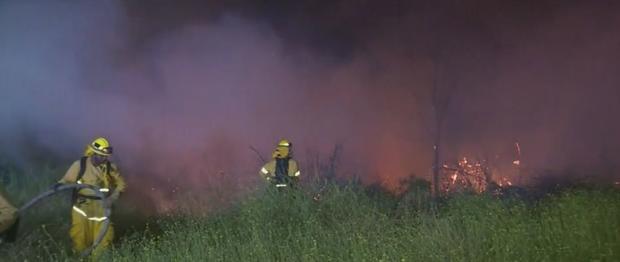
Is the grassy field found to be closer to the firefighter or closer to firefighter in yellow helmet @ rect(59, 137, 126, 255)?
the firefighter

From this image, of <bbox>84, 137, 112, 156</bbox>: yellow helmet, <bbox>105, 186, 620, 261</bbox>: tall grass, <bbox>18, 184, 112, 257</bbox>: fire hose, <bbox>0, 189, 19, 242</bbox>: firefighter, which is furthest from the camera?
<bbox>84, 137, 112, 156</bbox>: yellow helmet

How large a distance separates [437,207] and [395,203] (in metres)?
0.66

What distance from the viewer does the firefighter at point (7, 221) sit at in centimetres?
573

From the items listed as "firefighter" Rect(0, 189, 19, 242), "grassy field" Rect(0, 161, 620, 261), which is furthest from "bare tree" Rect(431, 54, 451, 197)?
"firefighter" Rect(0, 189, 19, 242)

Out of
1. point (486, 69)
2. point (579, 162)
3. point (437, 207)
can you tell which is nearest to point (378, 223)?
point (437, 207)

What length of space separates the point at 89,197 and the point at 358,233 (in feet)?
9.69

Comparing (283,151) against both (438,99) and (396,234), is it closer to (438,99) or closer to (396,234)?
(396,234)

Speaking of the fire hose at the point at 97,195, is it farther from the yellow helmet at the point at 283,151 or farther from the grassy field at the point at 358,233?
the yellow helmet at the point at 283,151

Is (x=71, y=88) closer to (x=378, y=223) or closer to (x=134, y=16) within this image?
(x=134, y=16)

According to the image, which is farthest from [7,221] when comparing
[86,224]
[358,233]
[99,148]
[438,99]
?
[438,99]

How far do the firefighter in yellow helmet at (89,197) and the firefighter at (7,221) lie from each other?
26.7 inches

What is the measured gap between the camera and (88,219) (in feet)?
21.5

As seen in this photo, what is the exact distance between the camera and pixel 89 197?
6.54 m

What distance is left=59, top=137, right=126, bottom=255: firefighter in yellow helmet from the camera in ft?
21.4
